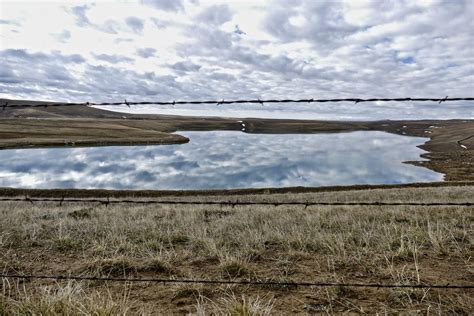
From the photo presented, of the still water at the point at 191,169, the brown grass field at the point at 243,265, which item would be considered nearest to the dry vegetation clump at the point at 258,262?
the brown grass field at the point at 243,265

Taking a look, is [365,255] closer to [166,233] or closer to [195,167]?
[166,233]

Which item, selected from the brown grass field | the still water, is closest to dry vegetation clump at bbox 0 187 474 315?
the brown grass field

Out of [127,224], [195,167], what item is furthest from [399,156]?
[127,224]

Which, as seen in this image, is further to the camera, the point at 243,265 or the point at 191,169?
the point at 191,169

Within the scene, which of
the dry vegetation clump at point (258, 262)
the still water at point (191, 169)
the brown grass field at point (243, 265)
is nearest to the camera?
the brown grass field at point (243, 265)

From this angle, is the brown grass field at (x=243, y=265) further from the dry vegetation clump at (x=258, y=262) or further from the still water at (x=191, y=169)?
the still water at (x=191, y=169)

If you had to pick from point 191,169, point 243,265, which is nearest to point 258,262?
point 243,265

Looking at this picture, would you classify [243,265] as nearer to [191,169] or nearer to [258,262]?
[258,262]

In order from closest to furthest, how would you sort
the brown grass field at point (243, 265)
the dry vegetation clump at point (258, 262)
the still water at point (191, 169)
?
the brown grass field at point (243, 265), the dry vegetation clump at point (258, 262), the still water at point (191, 169)

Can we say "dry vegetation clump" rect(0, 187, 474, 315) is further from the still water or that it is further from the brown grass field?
the still water

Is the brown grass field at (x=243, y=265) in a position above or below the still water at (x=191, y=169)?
above

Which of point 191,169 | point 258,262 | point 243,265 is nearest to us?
point 243,265

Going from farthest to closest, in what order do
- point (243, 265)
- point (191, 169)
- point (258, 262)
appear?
point (191, 169) < point (258, 262) < point (243, 265)

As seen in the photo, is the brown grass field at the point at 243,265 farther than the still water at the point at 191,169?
No
